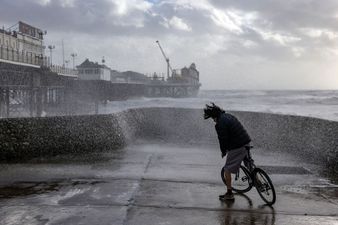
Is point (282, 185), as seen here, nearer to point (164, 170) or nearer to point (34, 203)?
point (164, 170)

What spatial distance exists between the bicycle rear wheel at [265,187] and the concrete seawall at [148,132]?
12.9 ft

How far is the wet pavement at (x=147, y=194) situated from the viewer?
5.84m

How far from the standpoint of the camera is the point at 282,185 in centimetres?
820

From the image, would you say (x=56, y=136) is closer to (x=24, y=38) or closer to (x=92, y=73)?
(x=24, y=38)

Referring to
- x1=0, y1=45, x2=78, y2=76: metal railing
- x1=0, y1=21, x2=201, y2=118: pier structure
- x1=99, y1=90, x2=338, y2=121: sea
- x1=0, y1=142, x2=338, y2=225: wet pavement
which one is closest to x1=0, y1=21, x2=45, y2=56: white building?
x1=0, y1=21, x2=201, y2=118: pier structure

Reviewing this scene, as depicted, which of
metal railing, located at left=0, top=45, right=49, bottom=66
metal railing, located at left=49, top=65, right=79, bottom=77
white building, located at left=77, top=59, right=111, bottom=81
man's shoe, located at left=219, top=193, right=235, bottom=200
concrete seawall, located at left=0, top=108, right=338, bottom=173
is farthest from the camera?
white building, located at left=77, top=59, right=111, bottom=81

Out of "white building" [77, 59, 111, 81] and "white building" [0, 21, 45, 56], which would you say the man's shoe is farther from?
"white building" [77, 59, 111, 81]

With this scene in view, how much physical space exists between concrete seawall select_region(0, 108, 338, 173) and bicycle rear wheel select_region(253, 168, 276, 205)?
3.92 metres

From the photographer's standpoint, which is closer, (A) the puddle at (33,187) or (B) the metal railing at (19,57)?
(A) the puddle at (33,187)

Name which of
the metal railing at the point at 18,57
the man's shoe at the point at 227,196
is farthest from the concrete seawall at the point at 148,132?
the metal railing at the point at 18,57

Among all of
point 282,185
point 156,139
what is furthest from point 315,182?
point 156,139

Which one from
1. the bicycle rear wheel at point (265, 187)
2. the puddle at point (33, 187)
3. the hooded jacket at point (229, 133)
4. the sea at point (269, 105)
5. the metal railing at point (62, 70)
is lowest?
the sea at point (269, 105)

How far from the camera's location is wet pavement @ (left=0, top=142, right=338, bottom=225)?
5.84 meters

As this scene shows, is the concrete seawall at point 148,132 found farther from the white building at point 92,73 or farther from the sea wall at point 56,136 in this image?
the white building at point 92,73
